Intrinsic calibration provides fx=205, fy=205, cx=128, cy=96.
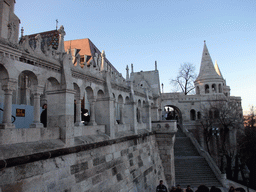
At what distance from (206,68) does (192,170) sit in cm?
2169

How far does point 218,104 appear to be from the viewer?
28.1 m

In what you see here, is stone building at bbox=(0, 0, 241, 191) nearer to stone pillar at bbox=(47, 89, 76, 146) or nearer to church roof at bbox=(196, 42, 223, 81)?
stone pillar at bbox=(47, 89, 76, 146)

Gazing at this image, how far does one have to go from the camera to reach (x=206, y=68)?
3466 cm

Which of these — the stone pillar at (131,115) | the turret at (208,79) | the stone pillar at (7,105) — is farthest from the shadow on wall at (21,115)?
the turret at (208,79)

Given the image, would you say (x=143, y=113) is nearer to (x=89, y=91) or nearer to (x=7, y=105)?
(x=89, y=91)

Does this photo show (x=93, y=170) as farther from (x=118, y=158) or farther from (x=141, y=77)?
(x=141, y=77)

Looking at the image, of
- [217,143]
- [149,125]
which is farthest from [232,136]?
[149,125]

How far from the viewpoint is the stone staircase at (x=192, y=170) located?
16.3m

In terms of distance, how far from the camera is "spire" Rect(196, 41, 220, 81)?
110 ft

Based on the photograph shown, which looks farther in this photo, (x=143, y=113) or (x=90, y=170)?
(x=143, y=113)

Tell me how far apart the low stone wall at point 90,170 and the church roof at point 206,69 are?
26615 millimetres

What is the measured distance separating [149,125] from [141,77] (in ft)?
30.7

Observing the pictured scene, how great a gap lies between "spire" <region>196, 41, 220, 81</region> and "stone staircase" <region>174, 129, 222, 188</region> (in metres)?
15.7

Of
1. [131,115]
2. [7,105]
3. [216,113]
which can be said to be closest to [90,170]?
[7,105]
